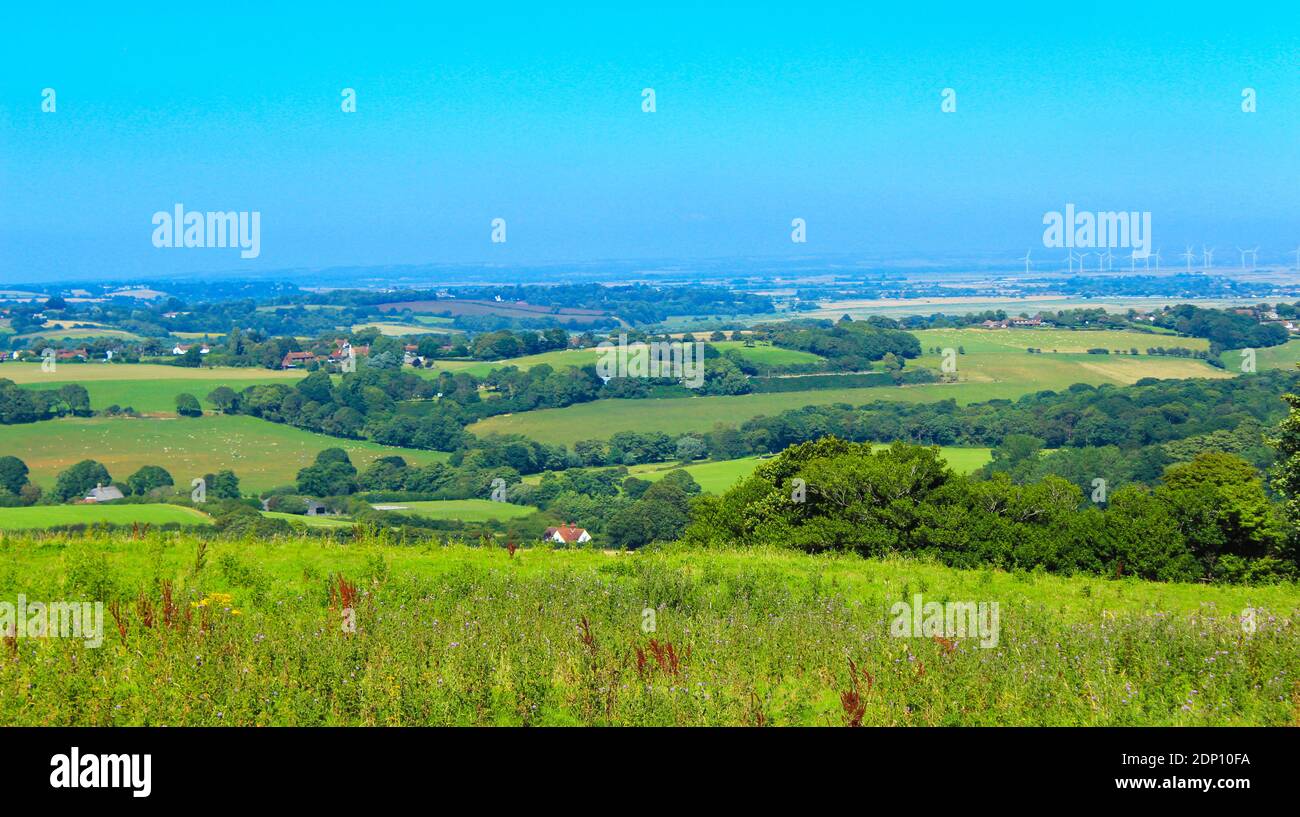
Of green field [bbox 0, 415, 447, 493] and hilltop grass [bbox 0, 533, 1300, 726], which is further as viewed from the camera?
green field [bbox 0, 415, 447, 493]

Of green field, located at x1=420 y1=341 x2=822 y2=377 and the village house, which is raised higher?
the village house

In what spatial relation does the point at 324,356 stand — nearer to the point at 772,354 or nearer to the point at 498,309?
the point at 772,354

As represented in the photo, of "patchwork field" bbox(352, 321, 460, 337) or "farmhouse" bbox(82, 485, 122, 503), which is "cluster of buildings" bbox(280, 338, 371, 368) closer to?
"patchwork field" bbox(352, 321, 460, 337)

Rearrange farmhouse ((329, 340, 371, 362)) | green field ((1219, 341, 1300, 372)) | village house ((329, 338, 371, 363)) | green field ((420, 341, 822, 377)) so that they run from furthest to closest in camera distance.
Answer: farmhouse ((329, 340, 371, 362))
village house ((329, 338, 371, 363))
green field ((420, 341, 822, 377))
green field ((1219, 341, 1300, 372))

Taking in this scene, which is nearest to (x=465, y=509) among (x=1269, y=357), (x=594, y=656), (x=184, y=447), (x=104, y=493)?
(x=104, y=493)

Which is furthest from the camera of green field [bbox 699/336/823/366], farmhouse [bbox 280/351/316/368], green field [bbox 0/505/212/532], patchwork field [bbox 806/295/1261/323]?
patchwork field [bbox 806/295/1261/323]

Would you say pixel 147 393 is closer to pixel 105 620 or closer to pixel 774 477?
pixel 774 477

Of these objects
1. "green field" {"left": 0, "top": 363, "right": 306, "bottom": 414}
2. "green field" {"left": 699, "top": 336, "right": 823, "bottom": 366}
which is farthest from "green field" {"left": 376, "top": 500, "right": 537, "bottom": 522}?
"green field" {"left": 699, "top": 336, "right": 823, "bottom": 366}

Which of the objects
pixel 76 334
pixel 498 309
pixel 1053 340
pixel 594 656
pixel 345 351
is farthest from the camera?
Result: pixel 498 309
